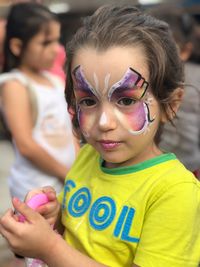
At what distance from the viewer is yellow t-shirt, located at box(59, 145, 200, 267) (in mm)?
1062

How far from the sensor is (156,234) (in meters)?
1.07

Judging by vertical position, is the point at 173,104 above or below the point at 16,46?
above

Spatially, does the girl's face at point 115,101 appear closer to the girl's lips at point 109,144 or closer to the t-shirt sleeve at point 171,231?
the girl's lips at point 109,144

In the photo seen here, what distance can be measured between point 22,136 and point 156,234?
1.12 metres

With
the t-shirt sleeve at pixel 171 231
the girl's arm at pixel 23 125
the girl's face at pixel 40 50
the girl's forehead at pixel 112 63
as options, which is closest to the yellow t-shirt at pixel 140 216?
the t-shirt sleeve at pixel 171 231

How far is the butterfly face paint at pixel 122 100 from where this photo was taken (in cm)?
111

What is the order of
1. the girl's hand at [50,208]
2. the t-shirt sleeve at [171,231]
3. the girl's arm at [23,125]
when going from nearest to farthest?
the t-shirt sleeve at [171,231] → the girl's hand at [50,208] → the girl's arm at [23,125]

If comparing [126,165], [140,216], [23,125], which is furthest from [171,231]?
[23,125]

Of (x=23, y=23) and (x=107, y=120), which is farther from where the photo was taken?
(x=23, y=23)

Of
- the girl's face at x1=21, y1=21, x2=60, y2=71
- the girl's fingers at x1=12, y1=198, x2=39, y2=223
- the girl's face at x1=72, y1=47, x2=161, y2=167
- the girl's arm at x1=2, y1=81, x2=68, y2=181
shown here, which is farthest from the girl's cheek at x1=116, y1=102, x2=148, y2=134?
the girl's face at x1=21, y1=21, x2=60, y2=71

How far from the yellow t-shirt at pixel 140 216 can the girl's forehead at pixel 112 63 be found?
0.68 feet

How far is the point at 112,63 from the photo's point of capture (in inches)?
43.2

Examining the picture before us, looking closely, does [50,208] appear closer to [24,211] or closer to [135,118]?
[24,211]

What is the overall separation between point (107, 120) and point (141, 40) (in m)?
0.19
